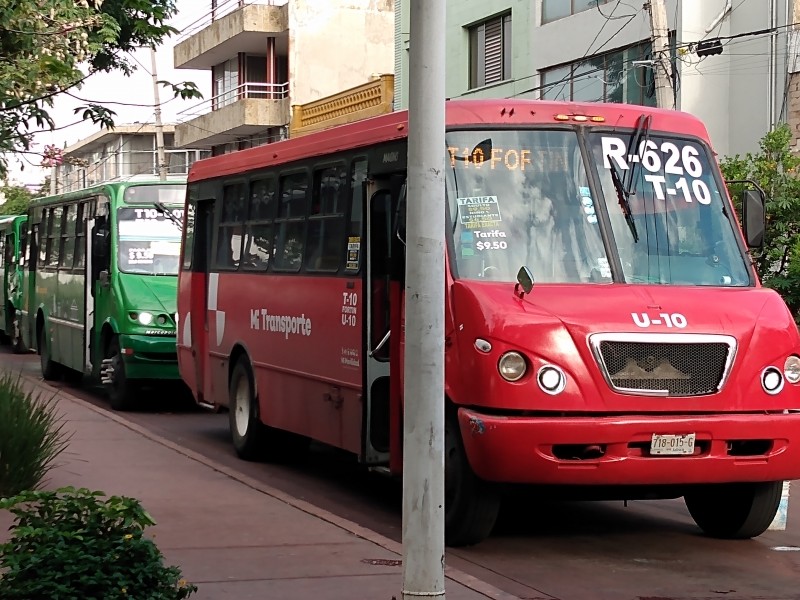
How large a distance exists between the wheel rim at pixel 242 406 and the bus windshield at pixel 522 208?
434 centimetres

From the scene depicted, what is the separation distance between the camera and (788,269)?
18078 millimetres

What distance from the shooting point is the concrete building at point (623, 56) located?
2305 cm

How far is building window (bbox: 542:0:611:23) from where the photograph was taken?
2739cm

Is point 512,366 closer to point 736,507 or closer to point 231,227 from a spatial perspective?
point 736,507

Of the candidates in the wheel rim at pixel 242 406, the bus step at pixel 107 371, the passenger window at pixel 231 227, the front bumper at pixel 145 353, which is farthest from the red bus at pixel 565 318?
the bus step at pixel 107 371

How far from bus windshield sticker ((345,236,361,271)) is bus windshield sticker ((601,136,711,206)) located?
202 cm

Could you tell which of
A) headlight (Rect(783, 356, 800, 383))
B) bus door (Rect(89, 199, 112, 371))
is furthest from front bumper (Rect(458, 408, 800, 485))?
bus door (Rect(89, 199, 112, 371))

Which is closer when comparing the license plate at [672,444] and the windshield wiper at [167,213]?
the license plate at [672,444]

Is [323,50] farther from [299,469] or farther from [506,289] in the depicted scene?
[506,289]

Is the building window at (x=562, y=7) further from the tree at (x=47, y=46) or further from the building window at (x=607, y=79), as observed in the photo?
the tree at (x=47, y=46)

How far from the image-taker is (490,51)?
101 feet

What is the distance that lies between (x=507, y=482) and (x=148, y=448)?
515 cm

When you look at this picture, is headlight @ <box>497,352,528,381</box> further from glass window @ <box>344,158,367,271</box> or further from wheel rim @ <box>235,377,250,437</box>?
wheel rim @ <box>235,377,250,437</box>

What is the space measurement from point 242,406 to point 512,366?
5.11m
